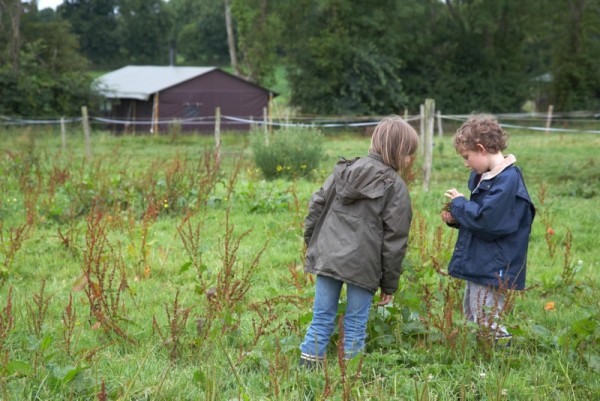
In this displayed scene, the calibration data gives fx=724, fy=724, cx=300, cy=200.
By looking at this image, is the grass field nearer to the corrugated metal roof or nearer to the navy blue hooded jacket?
the navy blue hooded jacket

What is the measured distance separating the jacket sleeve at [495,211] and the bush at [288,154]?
23.8 ft

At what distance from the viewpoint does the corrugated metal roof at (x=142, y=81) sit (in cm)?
2789

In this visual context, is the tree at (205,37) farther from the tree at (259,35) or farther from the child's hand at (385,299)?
the child's hand at (385,299)

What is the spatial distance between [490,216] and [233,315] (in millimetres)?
1677

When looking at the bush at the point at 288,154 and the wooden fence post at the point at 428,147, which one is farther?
the bush at the point at 288,154

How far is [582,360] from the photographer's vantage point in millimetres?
3514

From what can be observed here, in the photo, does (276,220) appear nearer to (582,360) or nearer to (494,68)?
(582,360)

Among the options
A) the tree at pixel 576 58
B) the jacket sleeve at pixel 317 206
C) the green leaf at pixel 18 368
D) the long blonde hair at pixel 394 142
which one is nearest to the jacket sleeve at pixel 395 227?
the long blonde hair at pixel 394 142

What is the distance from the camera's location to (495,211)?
3.48 meters

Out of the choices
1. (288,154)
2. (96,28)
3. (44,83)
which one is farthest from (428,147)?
(96,28)

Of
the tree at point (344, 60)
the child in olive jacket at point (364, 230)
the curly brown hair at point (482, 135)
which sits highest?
the tree at point (344, 60)

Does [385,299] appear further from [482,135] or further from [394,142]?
[482,135]

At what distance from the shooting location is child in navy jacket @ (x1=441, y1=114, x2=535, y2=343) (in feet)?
11.5


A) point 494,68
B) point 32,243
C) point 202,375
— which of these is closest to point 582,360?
point 202,375
